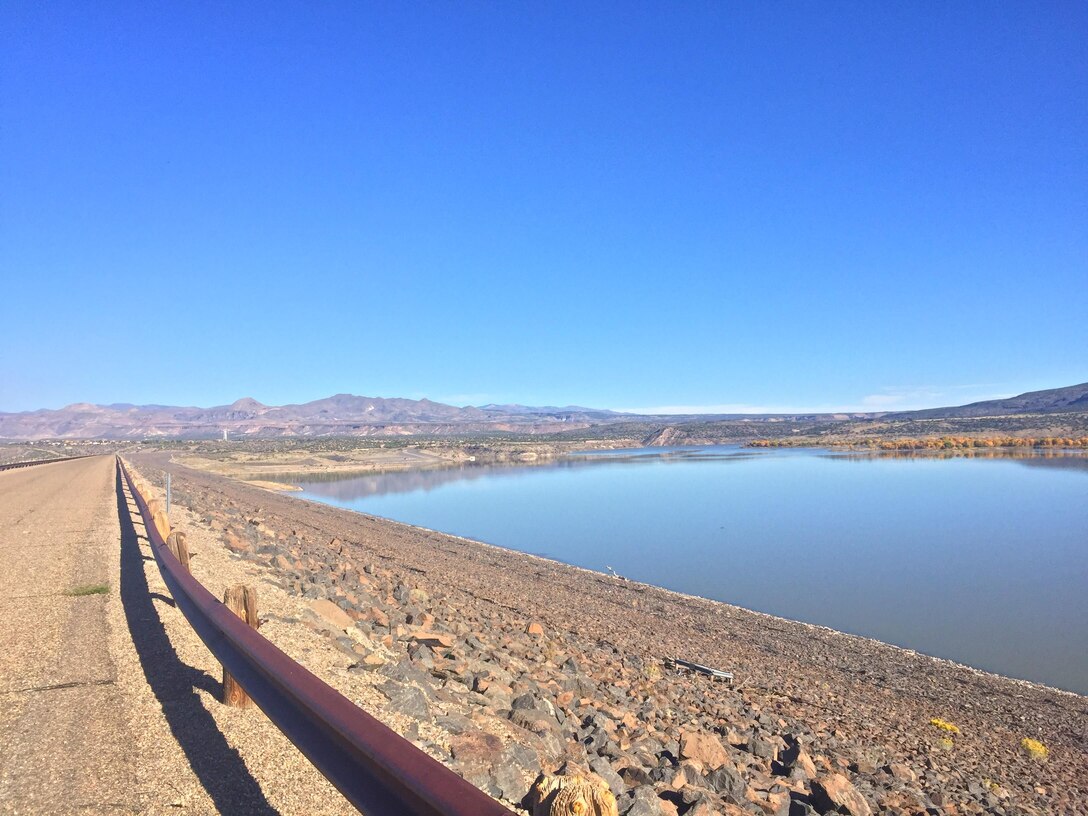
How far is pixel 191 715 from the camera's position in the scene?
158 inches

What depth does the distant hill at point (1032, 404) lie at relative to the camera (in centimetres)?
15375

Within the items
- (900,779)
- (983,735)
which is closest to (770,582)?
(983,735)

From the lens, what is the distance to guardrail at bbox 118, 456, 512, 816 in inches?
77.3

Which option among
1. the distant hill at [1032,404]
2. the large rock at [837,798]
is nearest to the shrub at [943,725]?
the large rock at [837,798]

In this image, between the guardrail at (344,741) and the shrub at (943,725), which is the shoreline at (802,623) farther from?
the guardrail at (344,741)

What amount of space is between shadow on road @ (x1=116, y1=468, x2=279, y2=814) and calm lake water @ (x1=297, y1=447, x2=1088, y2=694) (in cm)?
1369

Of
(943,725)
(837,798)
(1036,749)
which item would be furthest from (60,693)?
(1036,749)

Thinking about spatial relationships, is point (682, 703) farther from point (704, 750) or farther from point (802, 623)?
point (802, 623)

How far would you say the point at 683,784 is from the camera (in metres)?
5.27

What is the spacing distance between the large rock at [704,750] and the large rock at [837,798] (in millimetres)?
785

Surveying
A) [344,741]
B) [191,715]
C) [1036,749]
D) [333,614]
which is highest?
[344,741]

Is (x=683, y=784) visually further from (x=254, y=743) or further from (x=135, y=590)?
(x=135, y=590)

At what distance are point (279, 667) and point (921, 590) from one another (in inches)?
771

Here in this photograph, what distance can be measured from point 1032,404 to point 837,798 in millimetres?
198050
